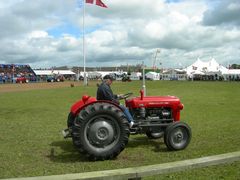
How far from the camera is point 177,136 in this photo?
332 inches

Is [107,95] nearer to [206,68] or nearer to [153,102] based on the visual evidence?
[153,102]

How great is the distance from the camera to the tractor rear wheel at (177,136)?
833 centimetres

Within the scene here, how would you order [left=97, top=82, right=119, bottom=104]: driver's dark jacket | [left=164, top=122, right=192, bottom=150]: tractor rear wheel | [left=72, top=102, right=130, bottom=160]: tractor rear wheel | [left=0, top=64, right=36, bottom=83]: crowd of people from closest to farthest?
[left=72, top=102, right=130, bottom=160]: tractor rear wheel < [left=97, top=82, right=119, bottom=104]: driver's dark jacket < [left=164, top=122, right=192, bottom=150]: tractor rear wheel < [left=0, top=64, right=36, bottom=83]: crowd of people

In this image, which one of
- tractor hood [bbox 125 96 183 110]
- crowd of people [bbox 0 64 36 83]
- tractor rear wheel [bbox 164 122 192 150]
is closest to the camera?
tractor rear wheel [bbox 164 122 192 150]

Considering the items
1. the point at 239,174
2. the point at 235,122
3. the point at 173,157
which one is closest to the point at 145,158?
the point at 173,157

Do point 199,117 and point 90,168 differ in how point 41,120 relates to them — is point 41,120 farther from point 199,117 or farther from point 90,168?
point 90,168

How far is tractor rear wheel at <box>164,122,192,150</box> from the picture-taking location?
8.33 metres

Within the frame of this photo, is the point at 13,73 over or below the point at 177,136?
over

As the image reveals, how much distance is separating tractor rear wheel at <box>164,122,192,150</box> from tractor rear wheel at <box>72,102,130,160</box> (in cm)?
111

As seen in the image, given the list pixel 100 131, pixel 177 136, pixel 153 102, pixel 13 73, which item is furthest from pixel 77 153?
pixel 13 73

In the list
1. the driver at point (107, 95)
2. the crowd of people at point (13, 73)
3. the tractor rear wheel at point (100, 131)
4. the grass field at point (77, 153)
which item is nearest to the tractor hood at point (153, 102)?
the driver at point (107, 95)

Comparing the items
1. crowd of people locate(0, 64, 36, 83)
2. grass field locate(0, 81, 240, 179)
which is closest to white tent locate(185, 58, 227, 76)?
crowd of people locate(0, 64, 36, 83)

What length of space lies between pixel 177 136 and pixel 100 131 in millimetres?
1808

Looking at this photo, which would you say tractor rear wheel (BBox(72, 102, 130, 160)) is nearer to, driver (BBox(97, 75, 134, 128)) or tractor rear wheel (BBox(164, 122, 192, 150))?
driver (BBox(97, 75, 134, 128))
